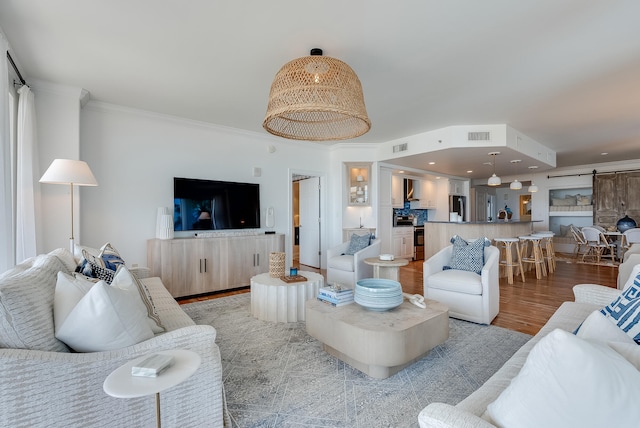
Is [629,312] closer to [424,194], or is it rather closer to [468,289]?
[468,289]

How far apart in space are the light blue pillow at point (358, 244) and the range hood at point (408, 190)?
335 cm

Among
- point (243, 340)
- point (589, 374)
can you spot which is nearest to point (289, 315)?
point (243, 340)

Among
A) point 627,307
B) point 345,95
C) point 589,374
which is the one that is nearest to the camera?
point 589,374

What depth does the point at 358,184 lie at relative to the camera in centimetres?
643

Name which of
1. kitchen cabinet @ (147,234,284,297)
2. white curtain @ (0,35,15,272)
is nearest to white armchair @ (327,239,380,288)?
kitchen cabinet @ (147,234,284,297)

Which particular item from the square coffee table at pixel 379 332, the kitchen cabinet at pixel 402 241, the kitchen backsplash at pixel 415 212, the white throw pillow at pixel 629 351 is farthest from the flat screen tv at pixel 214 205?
the white throw pillow at pixel 629 351

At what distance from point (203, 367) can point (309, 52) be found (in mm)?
2567

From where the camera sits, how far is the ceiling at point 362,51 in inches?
84.4

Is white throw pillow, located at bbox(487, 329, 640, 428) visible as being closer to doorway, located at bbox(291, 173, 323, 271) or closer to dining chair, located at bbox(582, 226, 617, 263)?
doorway, located at bbox(291, 173, 323, 271)

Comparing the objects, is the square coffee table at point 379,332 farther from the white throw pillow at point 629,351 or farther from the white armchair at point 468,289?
the white throw pillow at point 629,351

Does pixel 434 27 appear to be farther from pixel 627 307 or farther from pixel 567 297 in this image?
pixel 567 297

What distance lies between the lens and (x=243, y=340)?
2738 millimetres

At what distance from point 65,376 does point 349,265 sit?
359 centimetres

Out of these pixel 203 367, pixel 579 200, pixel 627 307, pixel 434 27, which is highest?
pixel 434 27
